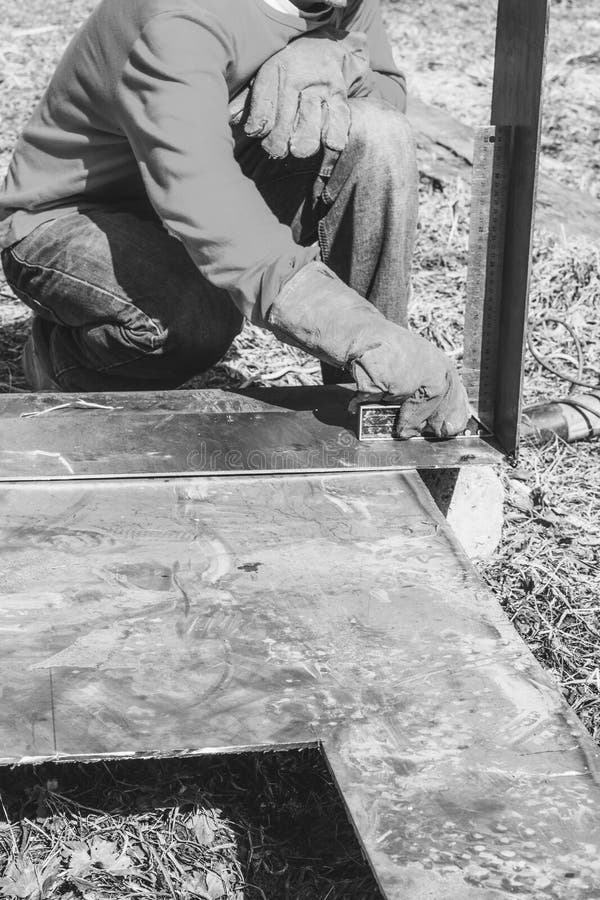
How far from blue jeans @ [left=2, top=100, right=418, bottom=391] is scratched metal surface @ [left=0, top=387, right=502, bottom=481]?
24cm

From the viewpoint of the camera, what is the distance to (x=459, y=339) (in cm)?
378

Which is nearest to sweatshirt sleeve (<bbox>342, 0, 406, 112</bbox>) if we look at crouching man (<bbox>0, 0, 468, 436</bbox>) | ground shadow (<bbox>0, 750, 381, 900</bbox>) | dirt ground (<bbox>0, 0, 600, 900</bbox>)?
crouching man (<bbox>0, 0, 468, 436</bbox>)

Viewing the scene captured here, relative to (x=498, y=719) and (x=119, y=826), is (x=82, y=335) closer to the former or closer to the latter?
(x=119, y=826)

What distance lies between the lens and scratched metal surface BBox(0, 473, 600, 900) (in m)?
1.45

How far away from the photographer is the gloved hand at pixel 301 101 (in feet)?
8.54

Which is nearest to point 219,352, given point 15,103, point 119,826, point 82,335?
point 82,335

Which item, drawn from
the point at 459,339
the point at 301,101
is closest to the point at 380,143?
the point at 301,101

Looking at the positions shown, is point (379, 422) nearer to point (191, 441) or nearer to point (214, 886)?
point (191, 441)

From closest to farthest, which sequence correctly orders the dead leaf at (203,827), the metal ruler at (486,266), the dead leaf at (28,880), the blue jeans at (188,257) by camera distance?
1. the dead leaf at (28,880)
2. the dead leaf at (203,827)
3. the metal ruler at (486,266)
4. the blue jeans at (188,257)

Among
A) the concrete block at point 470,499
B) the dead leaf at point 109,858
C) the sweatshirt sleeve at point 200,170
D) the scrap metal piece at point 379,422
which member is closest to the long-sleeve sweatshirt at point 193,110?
the sweatshirt sleeve at point 200,170

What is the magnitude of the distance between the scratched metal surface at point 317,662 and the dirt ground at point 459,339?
327 mm

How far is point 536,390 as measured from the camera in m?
3.56

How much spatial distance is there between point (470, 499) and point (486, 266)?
56 centimetres

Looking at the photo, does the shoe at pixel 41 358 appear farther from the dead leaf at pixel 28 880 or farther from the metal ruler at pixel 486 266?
the dead leaf at pixel 28 880
